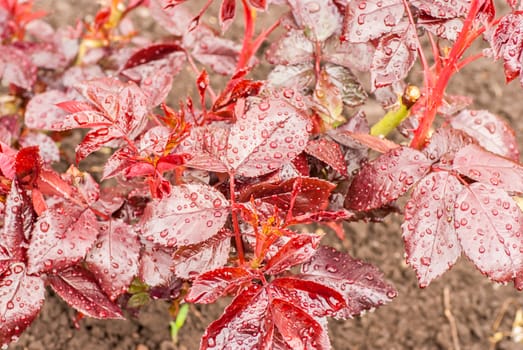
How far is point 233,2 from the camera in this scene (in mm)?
1065

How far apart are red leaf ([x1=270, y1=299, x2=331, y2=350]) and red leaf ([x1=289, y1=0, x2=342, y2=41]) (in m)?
0.58

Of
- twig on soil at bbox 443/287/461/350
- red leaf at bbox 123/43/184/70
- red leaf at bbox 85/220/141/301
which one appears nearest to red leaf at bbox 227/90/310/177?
red leaf at bbox 85/220/141/301

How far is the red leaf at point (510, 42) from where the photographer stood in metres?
0.92

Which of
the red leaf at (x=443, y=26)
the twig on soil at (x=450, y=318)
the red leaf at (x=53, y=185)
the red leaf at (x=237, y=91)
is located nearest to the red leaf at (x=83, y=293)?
the red leaf at (x=53, y=185)

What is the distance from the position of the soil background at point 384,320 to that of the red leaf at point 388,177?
2.43 ft

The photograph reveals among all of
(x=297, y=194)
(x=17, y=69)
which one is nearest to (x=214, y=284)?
(x=297, y=194)

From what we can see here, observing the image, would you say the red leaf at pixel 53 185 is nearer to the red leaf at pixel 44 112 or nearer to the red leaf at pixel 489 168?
the red leaf at pixel 44 112

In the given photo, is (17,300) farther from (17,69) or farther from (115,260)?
(17,69)

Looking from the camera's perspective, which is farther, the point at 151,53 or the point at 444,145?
the point at 151,53

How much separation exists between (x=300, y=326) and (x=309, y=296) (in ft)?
0.17

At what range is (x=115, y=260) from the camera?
1064mm

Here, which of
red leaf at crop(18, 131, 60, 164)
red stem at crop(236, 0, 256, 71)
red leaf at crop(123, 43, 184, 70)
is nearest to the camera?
red stem at crop(236, 0, 256, 71)

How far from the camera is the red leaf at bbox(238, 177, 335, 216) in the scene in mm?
954

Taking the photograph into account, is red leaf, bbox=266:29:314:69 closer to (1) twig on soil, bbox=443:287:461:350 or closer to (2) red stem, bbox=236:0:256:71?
(2) red stem, bbox=236:0:256:71
